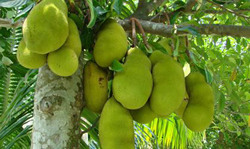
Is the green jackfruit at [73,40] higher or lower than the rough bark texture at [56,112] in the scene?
higher

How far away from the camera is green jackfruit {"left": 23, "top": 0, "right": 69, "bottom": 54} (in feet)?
2.58

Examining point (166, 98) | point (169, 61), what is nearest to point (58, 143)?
point (166, 98)

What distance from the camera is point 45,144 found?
85cm

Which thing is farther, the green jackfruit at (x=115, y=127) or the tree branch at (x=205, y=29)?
the tree branch at (x=205, y=29)

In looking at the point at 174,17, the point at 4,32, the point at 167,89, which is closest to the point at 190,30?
the point at 167,89

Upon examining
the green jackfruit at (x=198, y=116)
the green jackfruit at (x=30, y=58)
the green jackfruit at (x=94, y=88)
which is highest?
the green jackfruit at (x=30, y=58)

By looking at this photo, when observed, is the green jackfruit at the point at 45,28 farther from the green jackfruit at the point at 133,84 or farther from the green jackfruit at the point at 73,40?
the green jackfruit at the point at 133,84

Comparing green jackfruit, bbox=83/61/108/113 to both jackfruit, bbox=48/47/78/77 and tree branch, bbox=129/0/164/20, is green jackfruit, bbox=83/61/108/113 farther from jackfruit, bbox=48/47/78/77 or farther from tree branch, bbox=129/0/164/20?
tree branch, bbox=129/0/164/20

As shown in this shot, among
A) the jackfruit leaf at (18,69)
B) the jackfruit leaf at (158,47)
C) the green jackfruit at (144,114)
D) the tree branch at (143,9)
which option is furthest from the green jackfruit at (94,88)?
the jackfruit leaf at (18,69)

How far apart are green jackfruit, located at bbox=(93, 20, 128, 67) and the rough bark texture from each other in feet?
0.36

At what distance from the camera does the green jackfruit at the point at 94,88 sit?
0.99 m

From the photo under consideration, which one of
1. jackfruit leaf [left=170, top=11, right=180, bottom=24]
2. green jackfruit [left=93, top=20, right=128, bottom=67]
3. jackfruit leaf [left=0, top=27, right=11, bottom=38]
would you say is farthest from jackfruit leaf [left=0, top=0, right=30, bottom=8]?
jackfruit leaf [left=170, top=11, right=180, bottom=24]

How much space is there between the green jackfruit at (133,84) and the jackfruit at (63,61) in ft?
0.53

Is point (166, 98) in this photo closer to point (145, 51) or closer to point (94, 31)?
point (145, 51)
